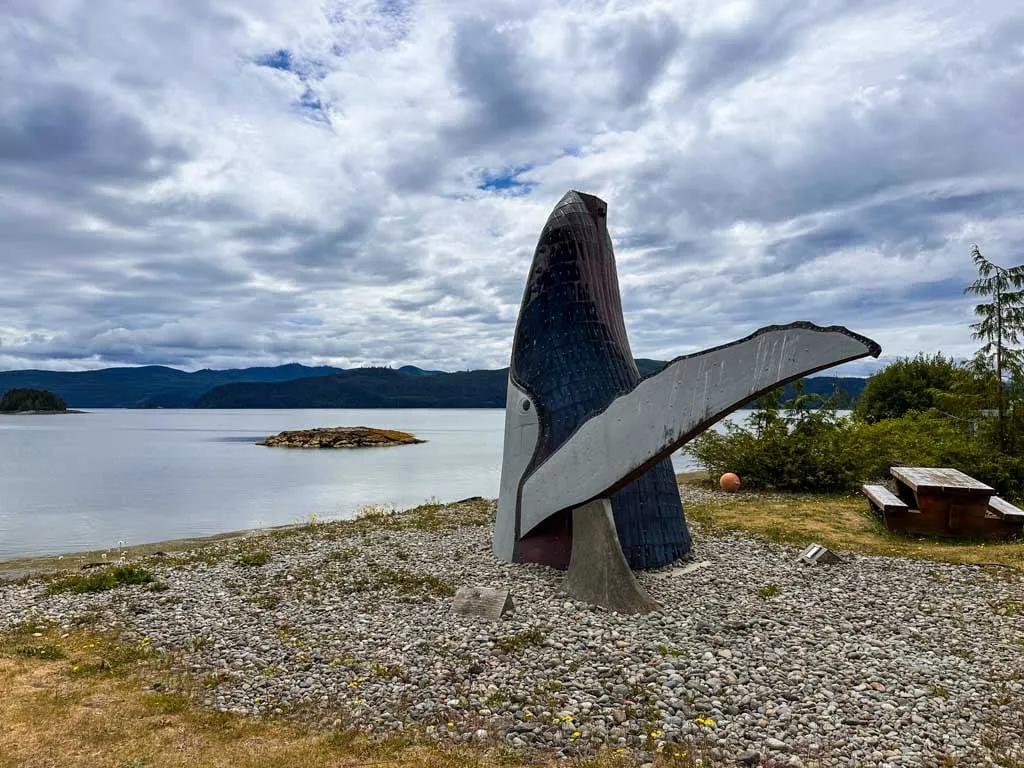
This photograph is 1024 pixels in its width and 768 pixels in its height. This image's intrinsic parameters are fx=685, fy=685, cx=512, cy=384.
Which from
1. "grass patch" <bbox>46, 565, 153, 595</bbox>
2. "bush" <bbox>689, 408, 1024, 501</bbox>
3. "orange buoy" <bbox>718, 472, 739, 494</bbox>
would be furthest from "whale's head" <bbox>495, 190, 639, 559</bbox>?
"bush" <bbox>689, 408, 1024, 501</bbox>

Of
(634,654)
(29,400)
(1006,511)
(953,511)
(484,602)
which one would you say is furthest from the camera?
(29,400)

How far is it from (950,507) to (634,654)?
8.37 m

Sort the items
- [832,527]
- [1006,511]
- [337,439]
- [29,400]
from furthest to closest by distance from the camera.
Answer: [29,400] → [337,439] → [832,527] → [1006,511]

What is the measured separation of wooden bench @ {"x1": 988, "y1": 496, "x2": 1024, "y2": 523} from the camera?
11156mm

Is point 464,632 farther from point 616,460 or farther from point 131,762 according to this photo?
point 131,762

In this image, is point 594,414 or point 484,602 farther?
point 594,414

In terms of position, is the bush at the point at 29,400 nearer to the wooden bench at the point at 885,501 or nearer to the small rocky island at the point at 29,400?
the small rocky island at the point at 29,400

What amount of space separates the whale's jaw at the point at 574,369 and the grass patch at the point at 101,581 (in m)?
5.03

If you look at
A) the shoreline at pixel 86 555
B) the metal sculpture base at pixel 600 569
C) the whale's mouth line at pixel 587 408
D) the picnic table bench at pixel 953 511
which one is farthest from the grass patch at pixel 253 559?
the picnic table bench at pixel 953 511

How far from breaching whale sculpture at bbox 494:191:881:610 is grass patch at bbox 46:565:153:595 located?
5020 mm

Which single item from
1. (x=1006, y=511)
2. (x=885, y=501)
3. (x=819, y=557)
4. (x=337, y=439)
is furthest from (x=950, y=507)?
A: (x=337, y=439)

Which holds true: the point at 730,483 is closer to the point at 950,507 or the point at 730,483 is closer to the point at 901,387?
the point at 950,507

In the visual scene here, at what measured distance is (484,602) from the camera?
7.22 metres

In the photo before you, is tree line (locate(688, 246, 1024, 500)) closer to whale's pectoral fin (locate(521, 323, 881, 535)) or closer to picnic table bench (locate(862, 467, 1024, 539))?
picnic table bench (locate(862, 467, 1024, 539))
